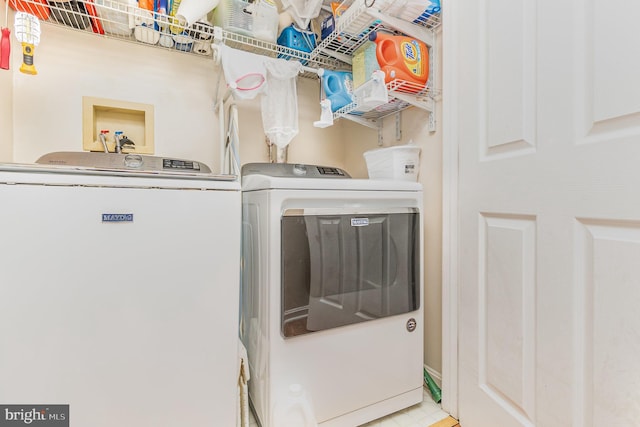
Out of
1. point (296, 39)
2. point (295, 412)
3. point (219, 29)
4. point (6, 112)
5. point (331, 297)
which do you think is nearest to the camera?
point (295, 412)

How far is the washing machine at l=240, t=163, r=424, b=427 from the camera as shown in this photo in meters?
1.09

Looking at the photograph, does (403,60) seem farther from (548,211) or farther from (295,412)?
(295,412)

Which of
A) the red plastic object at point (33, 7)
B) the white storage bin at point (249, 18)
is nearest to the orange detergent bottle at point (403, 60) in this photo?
the white storage bin at point (249, 18)

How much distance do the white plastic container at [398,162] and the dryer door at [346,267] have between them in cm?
25

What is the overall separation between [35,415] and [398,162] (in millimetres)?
1624

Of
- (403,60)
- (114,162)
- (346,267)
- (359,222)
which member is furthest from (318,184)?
(114,162)

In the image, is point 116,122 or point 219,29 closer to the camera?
point 219,29

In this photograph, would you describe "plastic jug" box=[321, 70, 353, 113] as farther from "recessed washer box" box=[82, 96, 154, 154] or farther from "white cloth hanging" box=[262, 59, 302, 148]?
"recessed washer box" box=[82, 96, 154, 154]

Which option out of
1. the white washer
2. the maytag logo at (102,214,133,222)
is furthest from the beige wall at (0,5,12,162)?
the maytag logo at (102,214,133,222)

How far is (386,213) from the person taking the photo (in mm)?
1269

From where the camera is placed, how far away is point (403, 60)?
4.46 feet

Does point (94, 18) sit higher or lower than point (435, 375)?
higher

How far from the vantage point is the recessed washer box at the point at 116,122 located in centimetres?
146

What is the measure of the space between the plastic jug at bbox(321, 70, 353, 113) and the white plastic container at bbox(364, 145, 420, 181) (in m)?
0.39
